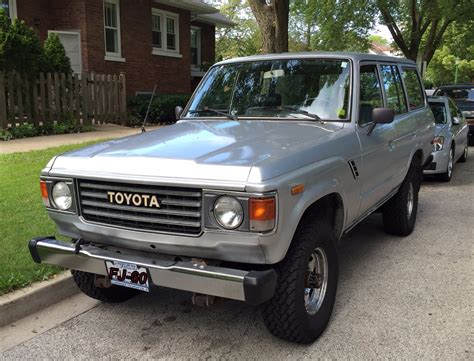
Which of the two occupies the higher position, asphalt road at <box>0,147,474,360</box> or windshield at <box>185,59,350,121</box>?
windshield at <box>185,59,350,121</box>

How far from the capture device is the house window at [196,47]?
76.6ft

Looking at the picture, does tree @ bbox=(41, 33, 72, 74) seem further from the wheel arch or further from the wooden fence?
the wheel arch

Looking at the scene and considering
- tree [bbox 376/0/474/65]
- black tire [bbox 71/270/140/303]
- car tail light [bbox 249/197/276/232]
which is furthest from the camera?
tree [bbox 376/0/474/65]

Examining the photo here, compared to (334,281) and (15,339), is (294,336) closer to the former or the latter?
(334,281)

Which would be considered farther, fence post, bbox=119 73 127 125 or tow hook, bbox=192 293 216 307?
fence post, bbox=119 73 127 125

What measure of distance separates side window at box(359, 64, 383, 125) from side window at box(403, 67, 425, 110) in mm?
1037

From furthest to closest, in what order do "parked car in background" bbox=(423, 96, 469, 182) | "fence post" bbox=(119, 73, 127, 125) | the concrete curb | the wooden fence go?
"fence post" bbox=(119, 73, 127, 125)
the wooden fence
"parked car in background" bbox=(423, 96, 469, 182)
the concrete curb

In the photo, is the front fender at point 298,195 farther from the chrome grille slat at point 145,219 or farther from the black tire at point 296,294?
the chrome grille slat at point 145,219

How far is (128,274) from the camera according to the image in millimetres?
3146

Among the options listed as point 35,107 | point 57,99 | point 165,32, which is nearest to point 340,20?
point 165,32

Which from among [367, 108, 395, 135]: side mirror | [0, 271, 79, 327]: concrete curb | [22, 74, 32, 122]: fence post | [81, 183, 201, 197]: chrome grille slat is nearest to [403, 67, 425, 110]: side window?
[367, 108, 395, 135]: side mirror

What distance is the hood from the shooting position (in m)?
Result: 2.91

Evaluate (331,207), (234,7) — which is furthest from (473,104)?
(234,7)

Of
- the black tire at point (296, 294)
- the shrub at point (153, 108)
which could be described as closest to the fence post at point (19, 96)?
the shrub at point (153, 108)
